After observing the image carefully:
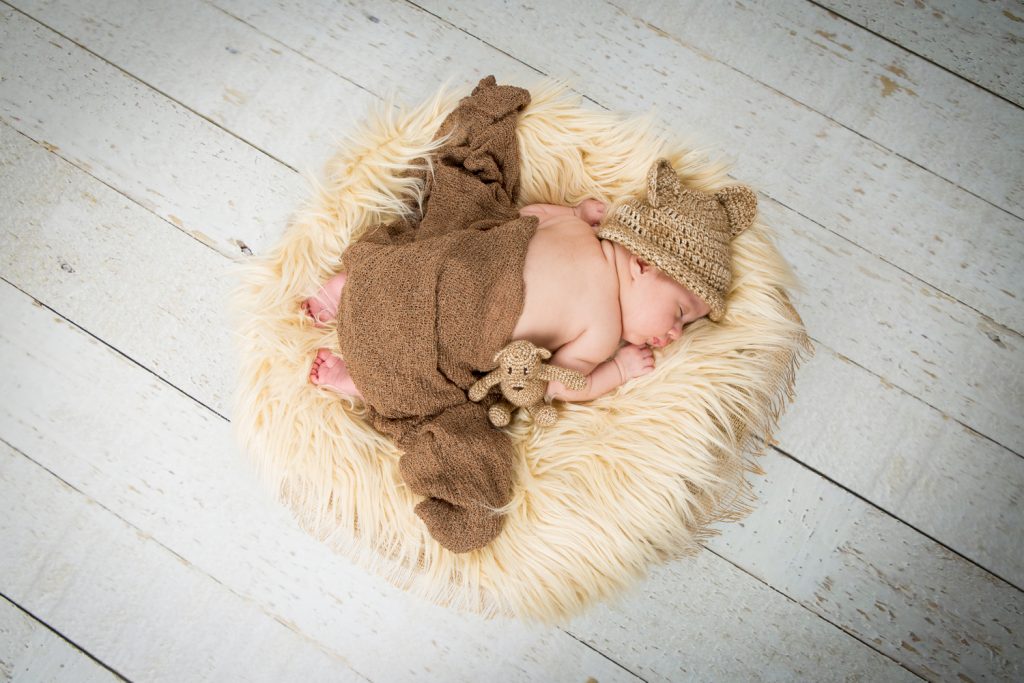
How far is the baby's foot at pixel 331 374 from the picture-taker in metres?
1.27

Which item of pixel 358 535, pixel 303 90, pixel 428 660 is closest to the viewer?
pixel 358 535

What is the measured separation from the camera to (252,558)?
141cm

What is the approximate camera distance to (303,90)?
1.52 m

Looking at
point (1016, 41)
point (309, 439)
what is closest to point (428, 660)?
point (309, 439)

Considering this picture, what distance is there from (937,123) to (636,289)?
2.85ft

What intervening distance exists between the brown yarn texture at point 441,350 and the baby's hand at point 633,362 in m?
0.24

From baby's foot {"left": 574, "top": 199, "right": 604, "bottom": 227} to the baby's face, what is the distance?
0.16 meters

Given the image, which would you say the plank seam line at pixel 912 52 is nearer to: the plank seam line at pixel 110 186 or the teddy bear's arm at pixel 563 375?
the teddy bear's arm at pixel 563 375

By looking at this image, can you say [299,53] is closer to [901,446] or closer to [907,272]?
[907,272]

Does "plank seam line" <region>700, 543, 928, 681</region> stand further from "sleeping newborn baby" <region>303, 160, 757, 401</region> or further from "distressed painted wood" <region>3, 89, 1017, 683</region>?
"sleeping newborn baby" <region>303, 160, 757, 401</region>

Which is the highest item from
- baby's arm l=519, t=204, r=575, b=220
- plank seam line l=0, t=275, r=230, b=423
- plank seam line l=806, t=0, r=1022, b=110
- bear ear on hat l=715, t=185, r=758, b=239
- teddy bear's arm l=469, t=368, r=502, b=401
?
plank seam line l=806, t=0, r=1022, b=110

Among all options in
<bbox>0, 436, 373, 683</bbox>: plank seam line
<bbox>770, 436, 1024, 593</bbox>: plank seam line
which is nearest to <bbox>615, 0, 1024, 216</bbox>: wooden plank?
<bbox>770, 436, 1024, 593</bbox>: plank seam line

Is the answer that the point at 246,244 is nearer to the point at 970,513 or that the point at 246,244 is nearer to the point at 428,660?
the point at 428,660

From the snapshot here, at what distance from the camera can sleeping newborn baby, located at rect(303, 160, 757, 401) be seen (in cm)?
122
